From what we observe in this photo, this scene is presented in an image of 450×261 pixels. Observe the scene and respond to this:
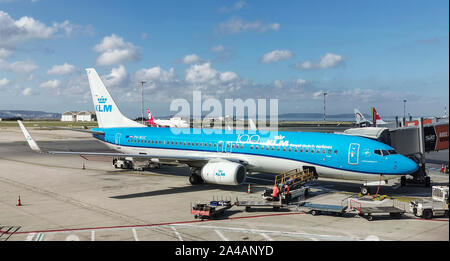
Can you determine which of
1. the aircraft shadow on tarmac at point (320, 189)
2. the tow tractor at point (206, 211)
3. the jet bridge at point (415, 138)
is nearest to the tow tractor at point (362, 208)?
the tow tractor at point (206, 211)

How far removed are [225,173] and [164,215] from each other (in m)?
6.63

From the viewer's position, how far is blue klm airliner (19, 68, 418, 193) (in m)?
24.6

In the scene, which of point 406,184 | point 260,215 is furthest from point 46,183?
point 406,184

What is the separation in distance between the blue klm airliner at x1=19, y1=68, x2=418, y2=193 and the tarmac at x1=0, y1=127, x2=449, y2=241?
6.39ft

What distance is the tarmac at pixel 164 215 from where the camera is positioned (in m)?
16.9

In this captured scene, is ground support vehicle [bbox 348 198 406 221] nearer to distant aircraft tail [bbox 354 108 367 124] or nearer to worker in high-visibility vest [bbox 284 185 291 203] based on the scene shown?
worker in high-visibility vest [bbox 284 185 291 203]

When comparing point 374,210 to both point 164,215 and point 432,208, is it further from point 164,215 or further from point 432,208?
point 164,215

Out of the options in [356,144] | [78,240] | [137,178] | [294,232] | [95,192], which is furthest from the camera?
[137,178]

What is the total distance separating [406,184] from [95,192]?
26.0 m

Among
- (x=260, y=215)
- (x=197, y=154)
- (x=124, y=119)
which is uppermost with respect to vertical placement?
(x=124, y=119)

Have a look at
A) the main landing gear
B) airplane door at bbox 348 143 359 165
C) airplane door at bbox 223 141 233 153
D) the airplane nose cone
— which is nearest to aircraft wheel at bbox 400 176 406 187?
the airplane nose cone

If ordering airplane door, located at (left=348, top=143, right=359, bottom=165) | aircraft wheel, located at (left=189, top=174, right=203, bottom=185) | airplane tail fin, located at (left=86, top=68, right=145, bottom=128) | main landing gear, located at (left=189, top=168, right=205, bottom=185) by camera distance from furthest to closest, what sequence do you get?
airplane tail fin, located at (left=86, top=68, right=145, bottom=128)
aircraft wheel, located at (left=189, top=174, right=203, bottom=185)
main landing gear, located at (left=189, top=168, right=205, bottom=185)
airplane door, located at (left=348, top=143, right=359, bottom=165)

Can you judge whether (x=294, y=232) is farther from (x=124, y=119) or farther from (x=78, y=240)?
(x=124, y=119)
